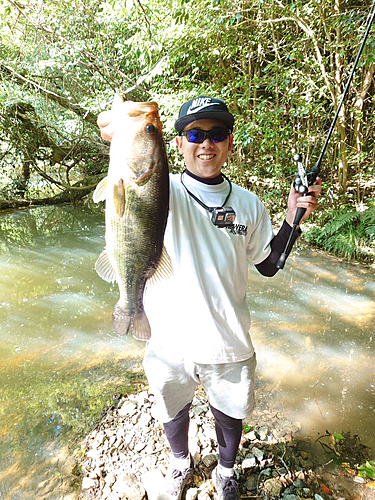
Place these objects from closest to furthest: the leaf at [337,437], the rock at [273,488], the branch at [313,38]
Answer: the rock at [273,488] < the leaf at [337,437] < the branch at [313,38]

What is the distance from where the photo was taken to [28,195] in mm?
13984

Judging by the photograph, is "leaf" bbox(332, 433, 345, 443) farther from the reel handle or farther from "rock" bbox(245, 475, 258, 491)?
the reel handle

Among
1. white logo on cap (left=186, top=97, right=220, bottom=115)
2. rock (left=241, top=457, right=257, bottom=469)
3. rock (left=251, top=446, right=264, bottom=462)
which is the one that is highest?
white logo on cap (left=186, top=97, right=220, bottom=115)

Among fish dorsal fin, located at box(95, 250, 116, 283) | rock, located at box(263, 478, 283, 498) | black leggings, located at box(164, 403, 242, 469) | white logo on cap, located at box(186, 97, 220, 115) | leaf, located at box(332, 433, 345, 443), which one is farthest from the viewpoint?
leaf, located at box(332, 433, 345, 443)

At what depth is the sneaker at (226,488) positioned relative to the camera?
2.03m

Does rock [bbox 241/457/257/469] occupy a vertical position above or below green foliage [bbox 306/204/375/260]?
below

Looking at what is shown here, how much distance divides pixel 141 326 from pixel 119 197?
2.10ft

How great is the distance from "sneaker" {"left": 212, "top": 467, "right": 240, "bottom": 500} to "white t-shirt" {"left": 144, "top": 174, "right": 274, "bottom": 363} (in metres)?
0.96

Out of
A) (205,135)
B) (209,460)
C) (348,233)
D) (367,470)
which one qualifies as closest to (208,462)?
(209,460)

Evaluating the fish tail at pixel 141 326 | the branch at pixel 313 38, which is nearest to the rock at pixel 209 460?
the fish tail at pixel 141 326

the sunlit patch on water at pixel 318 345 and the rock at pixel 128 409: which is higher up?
the sunlit patch on water at pixel 318 345

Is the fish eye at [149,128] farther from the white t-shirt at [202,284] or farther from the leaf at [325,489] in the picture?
the leaf at [325,489]

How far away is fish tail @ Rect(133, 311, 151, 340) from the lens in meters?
1.52

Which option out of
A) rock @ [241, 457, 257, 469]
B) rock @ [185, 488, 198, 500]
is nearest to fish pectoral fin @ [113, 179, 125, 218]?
rock @ [185, 488, 198, 500]
